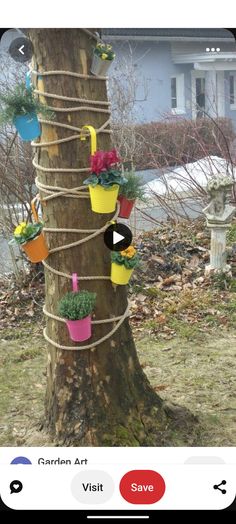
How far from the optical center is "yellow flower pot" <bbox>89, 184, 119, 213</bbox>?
1.07 meters

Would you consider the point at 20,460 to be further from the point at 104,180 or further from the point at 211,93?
the point at 211,93

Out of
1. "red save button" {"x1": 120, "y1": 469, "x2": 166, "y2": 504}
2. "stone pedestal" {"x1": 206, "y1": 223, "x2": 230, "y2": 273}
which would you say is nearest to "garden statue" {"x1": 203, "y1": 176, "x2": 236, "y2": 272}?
"stone pedestal" {"x1": 206, "y1": 223, "x2": 230, "y2": 273}

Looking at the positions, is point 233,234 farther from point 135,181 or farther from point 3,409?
point 3,409

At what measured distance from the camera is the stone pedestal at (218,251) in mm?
1804

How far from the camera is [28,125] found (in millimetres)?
1095

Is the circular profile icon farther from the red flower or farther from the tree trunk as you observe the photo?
the red flower

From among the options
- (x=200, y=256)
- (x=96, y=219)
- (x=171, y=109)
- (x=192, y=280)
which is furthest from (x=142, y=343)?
(x=171, y=109)

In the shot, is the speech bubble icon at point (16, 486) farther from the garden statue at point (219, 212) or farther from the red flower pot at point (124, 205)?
the garden statue at point (219, 212)

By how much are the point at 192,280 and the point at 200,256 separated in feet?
0.41

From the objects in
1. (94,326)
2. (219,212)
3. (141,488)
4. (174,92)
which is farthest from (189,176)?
(141,488)

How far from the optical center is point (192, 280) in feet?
5.94

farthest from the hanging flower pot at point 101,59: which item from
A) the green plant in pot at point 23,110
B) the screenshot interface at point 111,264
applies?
the green plant in pot at point 23,110

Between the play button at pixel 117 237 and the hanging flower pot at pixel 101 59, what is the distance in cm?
29

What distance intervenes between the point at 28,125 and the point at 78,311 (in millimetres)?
359
